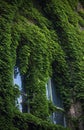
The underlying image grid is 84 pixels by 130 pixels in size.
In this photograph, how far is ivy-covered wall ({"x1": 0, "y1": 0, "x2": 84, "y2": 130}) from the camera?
9.80 m

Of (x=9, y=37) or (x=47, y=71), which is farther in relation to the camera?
(x=47, y=71)

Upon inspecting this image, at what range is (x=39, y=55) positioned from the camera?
11.3 m

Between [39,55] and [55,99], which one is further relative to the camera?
[55,99]

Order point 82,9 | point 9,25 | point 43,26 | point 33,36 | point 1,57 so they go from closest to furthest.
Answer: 1. point 1,57
2. point 9,25
3. point 33,36
4. point 43,26
5. point 82,9

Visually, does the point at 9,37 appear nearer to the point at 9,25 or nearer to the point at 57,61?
the point at 9,25

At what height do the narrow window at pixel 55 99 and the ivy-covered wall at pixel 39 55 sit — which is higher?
the ivy-covered wall at pixel 39 55

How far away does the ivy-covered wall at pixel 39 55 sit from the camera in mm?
9805

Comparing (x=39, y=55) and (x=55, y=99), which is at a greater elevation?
(x=39, y=55)

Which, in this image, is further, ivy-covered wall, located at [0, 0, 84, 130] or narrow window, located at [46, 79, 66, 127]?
narrow window, located at [46, 79, 66, 127]

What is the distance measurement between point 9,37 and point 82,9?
521 centimetres

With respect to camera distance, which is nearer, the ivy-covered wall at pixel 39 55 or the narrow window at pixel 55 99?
the ivy-covered wall at pixel 39 55

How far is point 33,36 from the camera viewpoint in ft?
37.7

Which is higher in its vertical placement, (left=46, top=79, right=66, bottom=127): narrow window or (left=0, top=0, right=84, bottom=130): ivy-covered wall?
(left=0, top=0, right=84, bottom=130): ivy-covered wall

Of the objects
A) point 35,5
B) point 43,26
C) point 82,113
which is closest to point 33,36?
point 43,26
